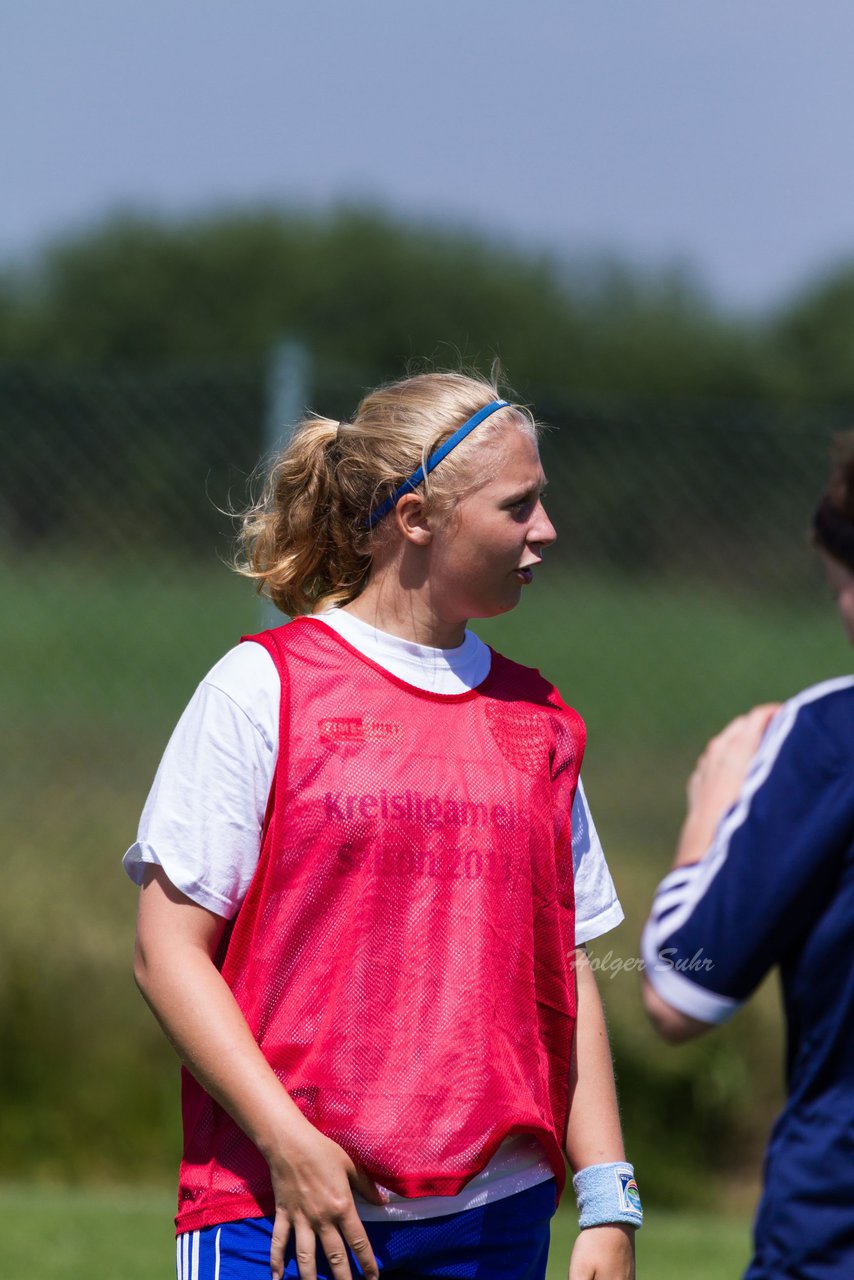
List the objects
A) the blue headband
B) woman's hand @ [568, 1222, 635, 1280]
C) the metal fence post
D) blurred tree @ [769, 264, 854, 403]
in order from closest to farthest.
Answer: woman's hand @ [568, 1222, 635, 1280], the blue headband, the metal fence post, blurred tree @ [769, 264, 854, 403]

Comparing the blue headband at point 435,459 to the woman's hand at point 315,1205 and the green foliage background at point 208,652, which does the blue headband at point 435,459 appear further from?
the green foliage background at point 208,652

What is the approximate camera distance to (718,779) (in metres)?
2.12

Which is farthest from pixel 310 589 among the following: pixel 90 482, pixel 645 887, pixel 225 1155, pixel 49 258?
pixel 49 258

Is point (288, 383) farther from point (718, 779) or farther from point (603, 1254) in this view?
point (603, 1254)

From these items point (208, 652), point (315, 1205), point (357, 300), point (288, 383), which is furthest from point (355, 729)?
point (357, 300)

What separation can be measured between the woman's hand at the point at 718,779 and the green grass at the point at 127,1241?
2734mm

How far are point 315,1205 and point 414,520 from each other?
93 cm

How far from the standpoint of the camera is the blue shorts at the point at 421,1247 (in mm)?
1947

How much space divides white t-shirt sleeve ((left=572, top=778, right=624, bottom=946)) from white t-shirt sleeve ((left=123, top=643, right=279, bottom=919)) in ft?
1.66

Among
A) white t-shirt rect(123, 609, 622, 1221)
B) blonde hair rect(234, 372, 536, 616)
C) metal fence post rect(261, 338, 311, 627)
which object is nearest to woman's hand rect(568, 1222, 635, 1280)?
white t-shirt rect(123, 609, 622, 1221)

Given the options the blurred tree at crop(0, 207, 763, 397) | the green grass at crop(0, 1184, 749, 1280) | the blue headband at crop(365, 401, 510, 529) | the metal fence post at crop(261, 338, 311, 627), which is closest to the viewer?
the blue headband at crop(365, 401, 510, 529)

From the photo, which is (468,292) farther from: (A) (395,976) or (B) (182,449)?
(A) (395,976)

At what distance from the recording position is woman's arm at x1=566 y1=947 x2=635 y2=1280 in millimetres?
2107

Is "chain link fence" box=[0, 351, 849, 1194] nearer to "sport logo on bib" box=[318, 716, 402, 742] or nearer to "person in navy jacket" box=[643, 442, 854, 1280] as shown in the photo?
"person in navy jacket" box=[643, 442, 854, 1280]
